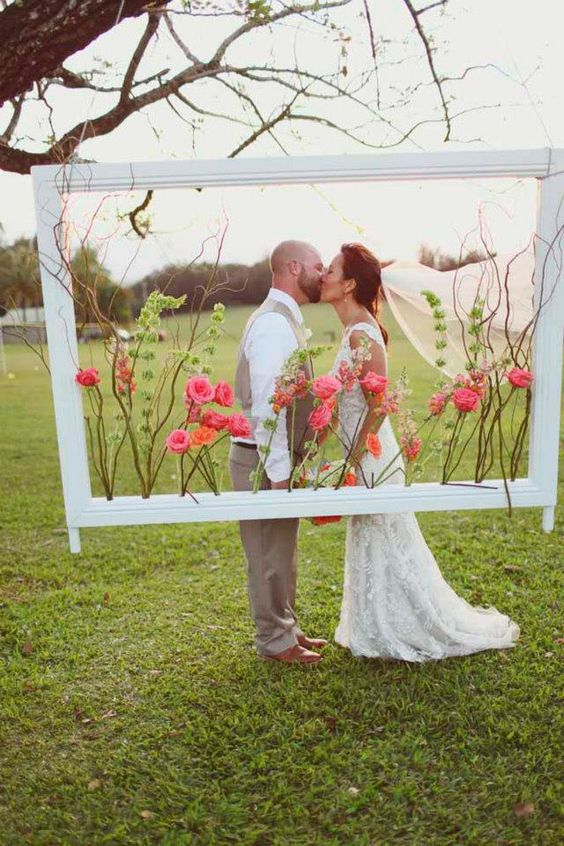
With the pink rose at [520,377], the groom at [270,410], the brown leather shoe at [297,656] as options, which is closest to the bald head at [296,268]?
the groom at [270,410]

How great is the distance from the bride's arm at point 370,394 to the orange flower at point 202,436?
2.04 feet

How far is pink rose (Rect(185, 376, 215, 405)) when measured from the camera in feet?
10.4

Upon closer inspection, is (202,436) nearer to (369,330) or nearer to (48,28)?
(369,330)

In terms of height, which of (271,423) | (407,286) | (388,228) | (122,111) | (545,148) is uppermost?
(122,111)

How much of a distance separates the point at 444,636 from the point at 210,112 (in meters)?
3.39

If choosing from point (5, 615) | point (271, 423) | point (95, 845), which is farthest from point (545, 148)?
point (5, 615)

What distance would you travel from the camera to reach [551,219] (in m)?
3.18

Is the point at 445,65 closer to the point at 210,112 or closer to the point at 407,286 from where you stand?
the point at 210,112

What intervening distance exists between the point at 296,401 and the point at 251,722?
1407 millimetres

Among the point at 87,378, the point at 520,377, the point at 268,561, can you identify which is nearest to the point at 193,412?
the point at 87,378

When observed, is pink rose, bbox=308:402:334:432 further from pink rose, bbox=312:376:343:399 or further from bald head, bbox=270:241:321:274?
bald head, bbox=270:241:321:274

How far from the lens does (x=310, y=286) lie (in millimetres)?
3389

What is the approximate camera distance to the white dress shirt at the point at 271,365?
10.8ft

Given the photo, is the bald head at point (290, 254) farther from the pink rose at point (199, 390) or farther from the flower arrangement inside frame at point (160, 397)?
the pink rose at point (199, 390)
